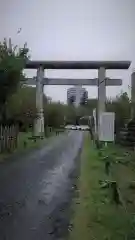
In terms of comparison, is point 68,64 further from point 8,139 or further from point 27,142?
point 27,142

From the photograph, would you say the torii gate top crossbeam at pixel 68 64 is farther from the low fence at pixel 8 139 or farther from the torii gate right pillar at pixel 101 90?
the low fence at pixel 8 139

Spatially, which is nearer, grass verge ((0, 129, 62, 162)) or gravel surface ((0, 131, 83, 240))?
gravel surface ((0, 131, 83, 240))

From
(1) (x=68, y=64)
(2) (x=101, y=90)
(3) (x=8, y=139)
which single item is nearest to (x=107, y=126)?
(1) (x=68, y=64)

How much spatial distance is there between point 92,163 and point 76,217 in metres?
2.77

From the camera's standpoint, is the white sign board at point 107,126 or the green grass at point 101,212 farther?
the white sign board at point 107,126

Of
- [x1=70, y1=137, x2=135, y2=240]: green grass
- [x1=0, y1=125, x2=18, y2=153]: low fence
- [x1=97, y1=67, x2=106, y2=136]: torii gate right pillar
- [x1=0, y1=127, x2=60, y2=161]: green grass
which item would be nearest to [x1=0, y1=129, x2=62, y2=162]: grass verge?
[x1=0, y1=127, x2=60, y2=161]: green grass

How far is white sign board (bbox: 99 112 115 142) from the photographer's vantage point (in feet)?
20.2

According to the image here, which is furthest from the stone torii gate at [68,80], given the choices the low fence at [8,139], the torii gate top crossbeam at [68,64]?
the low fence at [8,139]

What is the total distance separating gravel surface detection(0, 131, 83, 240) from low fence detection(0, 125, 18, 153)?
2.26 m

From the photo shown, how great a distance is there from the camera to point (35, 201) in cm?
269

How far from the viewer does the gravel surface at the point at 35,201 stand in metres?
1.97

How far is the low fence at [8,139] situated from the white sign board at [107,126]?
1.57m

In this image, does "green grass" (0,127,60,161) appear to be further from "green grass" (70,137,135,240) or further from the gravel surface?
"green grass" (70,137,135,240)

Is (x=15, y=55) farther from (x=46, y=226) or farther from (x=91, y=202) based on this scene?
(x=46, y=226)
